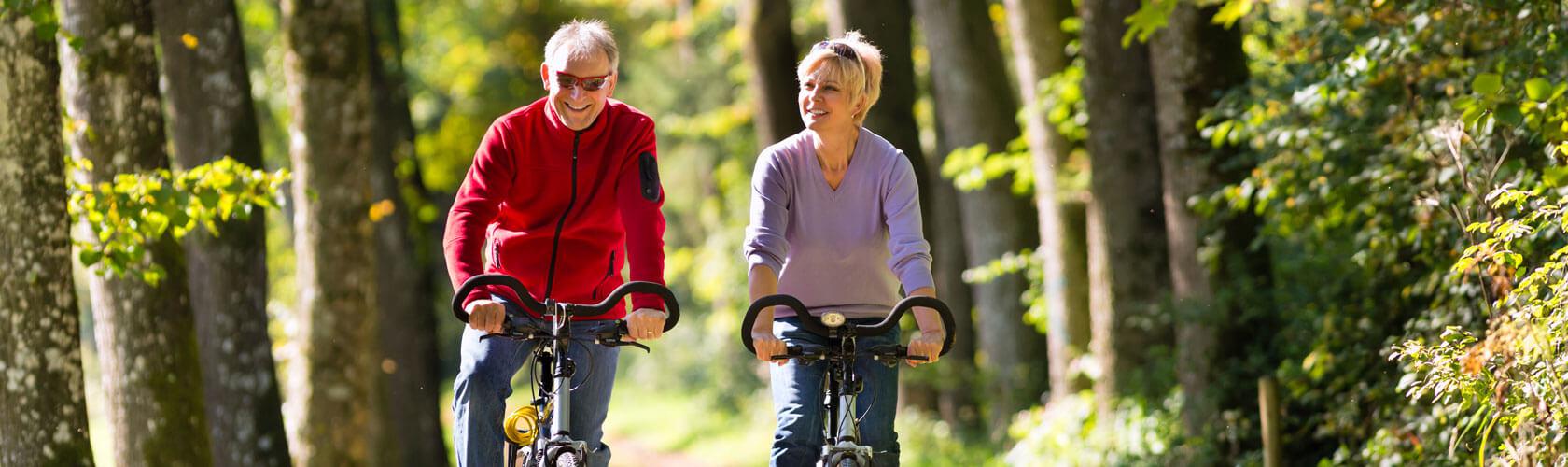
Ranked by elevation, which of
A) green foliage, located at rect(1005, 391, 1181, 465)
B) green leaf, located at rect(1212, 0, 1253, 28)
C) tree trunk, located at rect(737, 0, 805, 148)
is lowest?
green foliage, located at rect(1005, 391, 1181, 465)

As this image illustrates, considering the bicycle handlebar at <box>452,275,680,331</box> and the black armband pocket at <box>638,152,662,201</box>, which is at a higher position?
the black armband pocket at <box>638,152,662,201</box>

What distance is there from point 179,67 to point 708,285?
61.1 feet

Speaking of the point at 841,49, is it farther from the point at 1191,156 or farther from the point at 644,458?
the point at 644,458

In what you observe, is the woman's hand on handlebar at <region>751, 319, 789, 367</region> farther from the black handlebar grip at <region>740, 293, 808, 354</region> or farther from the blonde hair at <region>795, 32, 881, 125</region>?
the blonde hair at <region>795, 32, 881, 125</region>

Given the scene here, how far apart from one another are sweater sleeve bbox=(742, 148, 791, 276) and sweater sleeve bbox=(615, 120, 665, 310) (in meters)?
0.28

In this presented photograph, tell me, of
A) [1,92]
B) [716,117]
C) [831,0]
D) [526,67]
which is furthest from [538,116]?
[526,67]

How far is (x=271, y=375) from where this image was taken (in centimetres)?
1005

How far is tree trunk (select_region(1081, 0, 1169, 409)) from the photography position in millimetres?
11750

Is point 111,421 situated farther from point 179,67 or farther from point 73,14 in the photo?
point 179,67

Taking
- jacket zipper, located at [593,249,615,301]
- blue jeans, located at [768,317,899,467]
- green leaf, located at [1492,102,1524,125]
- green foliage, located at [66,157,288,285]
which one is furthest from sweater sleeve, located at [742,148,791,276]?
green foliage, located at [66,157,288,285]

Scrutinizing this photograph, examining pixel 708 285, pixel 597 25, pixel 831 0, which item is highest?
pixel 831 0

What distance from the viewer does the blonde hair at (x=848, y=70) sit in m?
5.62

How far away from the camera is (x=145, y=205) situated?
308 inches

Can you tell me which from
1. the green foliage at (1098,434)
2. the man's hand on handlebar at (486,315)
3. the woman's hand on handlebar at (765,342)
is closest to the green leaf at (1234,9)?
the green foliage at (1098,434)
